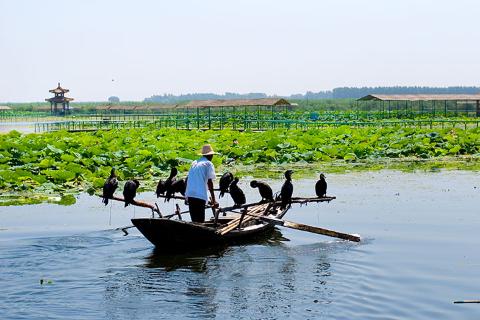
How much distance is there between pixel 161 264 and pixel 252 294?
1.94 metres

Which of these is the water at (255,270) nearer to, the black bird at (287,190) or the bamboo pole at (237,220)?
the bamboo pole at (237,220)

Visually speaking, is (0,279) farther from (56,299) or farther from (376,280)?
(376,280)

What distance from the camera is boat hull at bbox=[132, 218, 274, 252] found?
10.4 meters

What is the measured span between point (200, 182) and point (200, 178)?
0.06 metres

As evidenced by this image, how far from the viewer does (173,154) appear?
69.0 feet

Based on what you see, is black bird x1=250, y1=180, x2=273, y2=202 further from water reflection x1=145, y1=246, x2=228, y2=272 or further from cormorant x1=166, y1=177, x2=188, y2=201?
water reflection x1=145, y1=246, x2=228, y2=272

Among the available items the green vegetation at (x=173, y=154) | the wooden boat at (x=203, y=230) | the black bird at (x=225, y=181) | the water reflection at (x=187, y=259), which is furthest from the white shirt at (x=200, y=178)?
the green vegetation at (x=173, y=154)

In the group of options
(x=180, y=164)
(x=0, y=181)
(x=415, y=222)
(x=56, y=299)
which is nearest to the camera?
(x=56, y=299)

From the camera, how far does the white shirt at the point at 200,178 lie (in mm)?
10750

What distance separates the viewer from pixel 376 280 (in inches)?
364

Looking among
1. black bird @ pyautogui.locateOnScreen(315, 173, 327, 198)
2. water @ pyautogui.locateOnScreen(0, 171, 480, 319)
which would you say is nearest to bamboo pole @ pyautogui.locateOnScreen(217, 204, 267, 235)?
water @ pyautogui.locateOnScreen(0, 171, 480, 319)

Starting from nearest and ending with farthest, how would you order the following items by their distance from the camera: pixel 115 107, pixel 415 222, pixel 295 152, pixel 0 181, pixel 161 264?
pixel 161 264 < pixel 415 222 < pixel 0 181 < pixel 295 152 < pixel 115 107

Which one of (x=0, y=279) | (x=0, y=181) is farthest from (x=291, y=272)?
(x=0, y=181)

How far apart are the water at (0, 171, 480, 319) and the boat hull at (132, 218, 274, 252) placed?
6.6 inches
